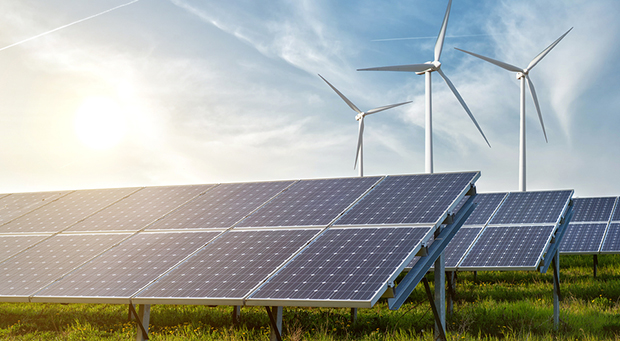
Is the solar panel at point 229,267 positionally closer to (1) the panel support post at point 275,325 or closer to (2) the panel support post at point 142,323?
(1) the panel support post at point 275,325

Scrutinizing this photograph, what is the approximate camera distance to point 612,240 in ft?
89.2

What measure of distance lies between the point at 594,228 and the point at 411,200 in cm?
2152

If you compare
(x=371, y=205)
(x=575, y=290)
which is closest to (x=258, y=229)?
(x=371, y=205)

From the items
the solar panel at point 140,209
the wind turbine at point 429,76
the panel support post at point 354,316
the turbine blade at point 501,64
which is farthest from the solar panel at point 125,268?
the turbine blade at point 501,64

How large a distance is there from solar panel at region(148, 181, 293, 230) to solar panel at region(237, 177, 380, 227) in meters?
0.44

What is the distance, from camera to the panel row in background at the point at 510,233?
17078mm

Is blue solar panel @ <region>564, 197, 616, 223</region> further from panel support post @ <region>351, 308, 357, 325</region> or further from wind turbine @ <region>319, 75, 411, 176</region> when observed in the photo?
panel support post @ <region>351, 308, 357, 325</region>

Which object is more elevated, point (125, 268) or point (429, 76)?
point (429, 76)

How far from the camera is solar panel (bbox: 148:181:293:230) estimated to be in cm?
1387

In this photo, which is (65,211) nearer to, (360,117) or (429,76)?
(429,76)

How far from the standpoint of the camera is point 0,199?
70.5 ft

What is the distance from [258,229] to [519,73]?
3116cm

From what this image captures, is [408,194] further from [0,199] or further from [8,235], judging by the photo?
[0,199]

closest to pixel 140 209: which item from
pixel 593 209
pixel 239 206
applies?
pixel 239 206
